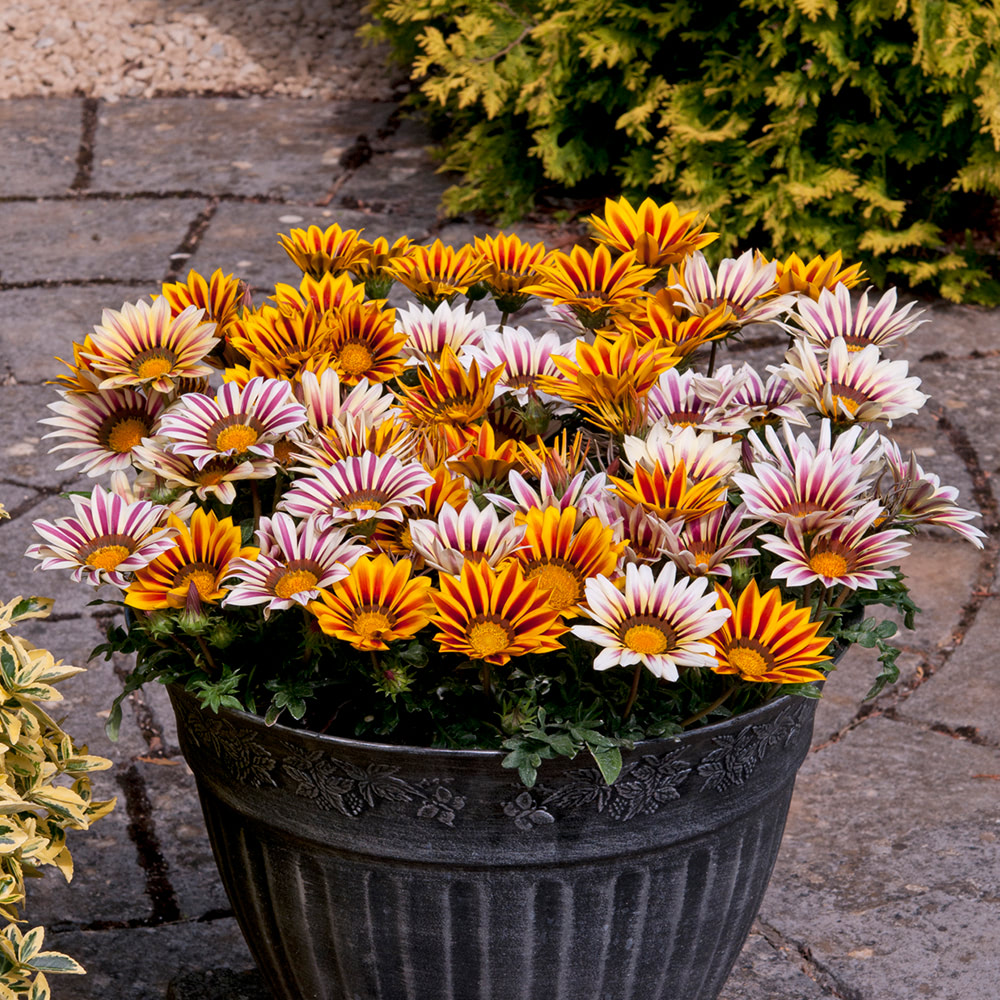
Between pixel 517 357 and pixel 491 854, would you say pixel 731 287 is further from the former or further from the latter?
pixel 491 854

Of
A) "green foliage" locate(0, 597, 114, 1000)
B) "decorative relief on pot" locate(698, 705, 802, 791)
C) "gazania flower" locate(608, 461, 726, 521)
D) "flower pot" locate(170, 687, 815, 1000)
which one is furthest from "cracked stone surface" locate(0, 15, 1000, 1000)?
"gazania flower" locate(608, 461, 726, 521)

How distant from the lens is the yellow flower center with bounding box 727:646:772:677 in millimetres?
1092

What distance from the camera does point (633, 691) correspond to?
1128mm

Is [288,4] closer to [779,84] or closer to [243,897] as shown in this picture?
[779,84]

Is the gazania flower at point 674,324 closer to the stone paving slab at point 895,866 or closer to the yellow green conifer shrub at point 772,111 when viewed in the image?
the stone paving slab at point 895,866

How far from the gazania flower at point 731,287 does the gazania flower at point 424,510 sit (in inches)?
13.8

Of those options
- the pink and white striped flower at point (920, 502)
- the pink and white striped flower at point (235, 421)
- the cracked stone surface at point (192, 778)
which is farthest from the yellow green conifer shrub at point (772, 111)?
the pink and white striped flower at point (235, 421)

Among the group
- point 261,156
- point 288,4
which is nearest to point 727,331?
point 261,156

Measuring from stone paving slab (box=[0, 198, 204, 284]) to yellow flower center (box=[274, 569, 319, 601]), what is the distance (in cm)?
270

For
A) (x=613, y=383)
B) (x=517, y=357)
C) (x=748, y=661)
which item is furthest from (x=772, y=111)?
(x=748, y=661)

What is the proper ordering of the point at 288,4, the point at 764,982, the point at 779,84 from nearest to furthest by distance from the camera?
1. the point at 764,982
2. the point at 779,84
3. the point at 288,4

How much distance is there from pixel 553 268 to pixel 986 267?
2.91 metres

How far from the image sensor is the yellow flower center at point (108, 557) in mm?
1152

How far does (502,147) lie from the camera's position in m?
4.19
